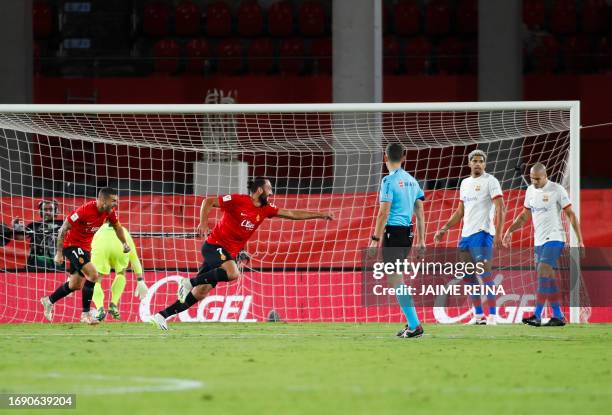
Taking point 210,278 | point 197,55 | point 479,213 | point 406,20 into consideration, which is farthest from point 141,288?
point 406,20

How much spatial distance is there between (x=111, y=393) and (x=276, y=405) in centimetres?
119

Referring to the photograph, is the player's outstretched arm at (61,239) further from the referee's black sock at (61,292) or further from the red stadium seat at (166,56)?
the red stadium seat at (166,56)

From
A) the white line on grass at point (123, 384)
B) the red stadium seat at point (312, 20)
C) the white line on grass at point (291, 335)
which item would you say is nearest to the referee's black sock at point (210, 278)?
the white line on grass at point (291, 335)

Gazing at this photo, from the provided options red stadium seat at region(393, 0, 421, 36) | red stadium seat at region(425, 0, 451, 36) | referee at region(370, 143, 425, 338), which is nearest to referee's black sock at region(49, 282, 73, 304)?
referee at region(370, 143, 425, 338)

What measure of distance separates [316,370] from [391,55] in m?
20.1

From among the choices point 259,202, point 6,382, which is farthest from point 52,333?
point 6,382

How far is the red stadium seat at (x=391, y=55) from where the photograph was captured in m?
27.8

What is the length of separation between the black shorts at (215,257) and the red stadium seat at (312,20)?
17580mm

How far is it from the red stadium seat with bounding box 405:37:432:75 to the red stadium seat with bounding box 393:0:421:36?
0.56 m

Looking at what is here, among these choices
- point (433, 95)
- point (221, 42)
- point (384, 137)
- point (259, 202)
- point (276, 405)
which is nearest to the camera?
point (276, 405)

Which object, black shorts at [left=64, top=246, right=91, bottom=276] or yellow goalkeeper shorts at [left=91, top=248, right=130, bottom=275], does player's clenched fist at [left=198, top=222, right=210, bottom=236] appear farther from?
yellow goalkeeper shorts at [left=91, top=248, right=130, bottom=275]

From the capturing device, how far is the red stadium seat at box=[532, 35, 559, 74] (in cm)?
2836

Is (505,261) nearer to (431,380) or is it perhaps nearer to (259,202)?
(259,202)

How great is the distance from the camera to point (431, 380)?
8484mm
